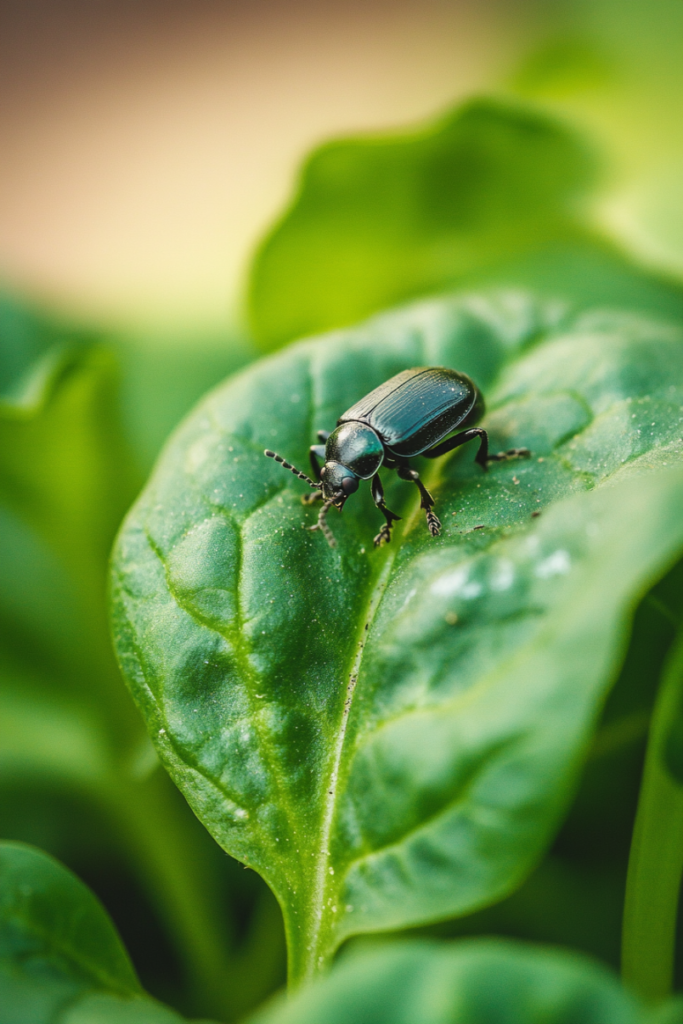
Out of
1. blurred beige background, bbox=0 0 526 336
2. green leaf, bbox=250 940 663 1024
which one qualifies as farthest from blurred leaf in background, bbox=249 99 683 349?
green leaf, bbox=250 940 663 1024

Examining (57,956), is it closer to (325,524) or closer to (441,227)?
(325,524)

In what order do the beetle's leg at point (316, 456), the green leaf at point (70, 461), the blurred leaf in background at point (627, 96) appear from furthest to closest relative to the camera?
the blurred leaf in background at point (627, 96) < the green leaf at point (70, 461) < the beetle's leg at point (316, 456)

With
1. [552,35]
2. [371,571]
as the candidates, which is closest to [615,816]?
[371,571]

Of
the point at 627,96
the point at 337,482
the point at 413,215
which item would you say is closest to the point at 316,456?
the point at 337,482

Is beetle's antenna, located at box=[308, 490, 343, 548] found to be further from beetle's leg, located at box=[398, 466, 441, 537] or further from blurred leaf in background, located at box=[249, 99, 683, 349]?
blurred leaf in background, located at box=[249, 99, 683, 349]

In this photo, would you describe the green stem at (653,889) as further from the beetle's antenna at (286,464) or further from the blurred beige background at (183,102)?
the blurred beige background at (183,102)

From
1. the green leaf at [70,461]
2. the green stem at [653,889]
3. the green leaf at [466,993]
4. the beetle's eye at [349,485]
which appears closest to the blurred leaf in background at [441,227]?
the green leaf at [70,461]
